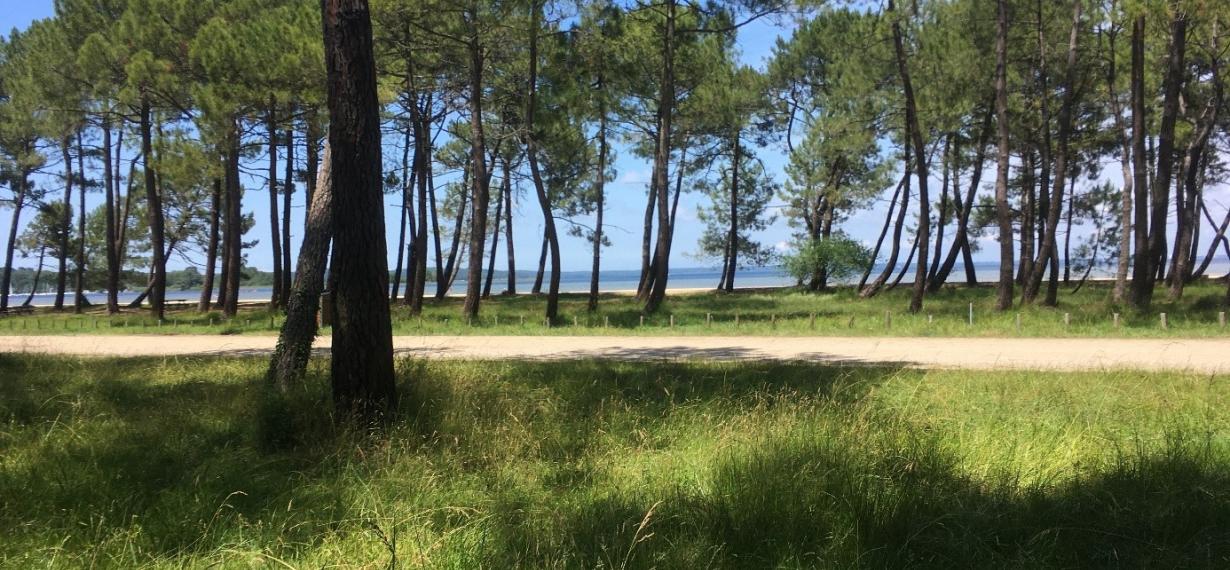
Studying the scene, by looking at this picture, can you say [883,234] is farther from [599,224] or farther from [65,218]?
[65,218]

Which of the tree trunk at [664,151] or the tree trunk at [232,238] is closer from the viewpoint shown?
the tree trunk at [664,151]

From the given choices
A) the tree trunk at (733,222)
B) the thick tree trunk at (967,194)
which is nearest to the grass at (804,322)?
the thick tree trunk at (967,194)

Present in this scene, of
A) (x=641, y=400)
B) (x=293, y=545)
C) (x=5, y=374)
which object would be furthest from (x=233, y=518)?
(x=5, y=374)

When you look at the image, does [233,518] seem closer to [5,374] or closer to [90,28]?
[5,374]

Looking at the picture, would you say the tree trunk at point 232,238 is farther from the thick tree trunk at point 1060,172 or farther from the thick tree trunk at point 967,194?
the thick tree trunk at point 967,194

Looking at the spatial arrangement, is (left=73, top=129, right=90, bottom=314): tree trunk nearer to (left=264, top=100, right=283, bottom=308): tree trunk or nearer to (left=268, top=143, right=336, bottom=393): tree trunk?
(left=264, top=100, right=283, bottom=308): tree trunk

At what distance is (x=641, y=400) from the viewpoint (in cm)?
656

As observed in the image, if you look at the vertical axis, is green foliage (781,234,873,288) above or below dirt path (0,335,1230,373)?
above

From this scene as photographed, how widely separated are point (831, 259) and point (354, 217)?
91.1 ft

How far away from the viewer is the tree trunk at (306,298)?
7051 millimetres

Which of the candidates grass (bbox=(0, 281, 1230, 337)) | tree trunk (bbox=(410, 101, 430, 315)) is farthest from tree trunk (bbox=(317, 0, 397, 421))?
tree trunk (bbox=(410, 101, 430, 315))

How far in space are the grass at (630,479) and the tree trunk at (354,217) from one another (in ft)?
1.33

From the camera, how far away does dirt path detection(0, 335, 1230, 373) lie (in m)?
9.23

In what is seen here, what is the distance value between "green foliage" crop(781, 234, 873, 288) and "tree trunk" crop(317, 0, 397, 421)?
27.5 meters
